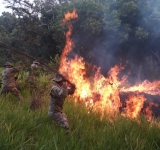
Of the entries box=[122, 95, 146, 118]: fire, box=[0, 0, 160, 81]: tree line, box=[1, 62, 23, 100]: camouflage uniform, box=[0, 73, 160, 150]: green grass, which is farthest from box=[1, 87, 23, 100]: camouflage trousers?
box=[0, 0, 160, 81]: tree line

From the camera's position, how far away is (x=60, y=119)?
6.23 meters

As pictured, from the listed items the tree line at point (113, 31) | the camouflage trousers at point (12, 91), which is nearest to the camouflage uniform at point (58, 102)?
the camouflage trousers at point (12, 91)

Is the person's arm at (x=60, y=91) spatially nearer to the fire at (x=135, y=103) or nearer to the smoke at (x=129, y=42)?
the fire at (x=135, y=103)

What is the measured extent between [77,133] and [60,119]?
2.06 ft

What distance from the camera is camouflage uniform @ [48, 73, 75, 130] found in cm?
612

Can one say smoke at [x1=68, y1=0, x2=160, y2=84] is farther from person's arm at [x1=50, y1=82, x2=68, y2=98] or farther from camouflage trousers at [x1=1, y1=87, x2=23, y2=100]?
person's arm at [x1=50, y1=82, x2=68, y2=98]

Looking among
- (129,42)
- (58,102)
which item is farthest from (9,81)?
(129,42)

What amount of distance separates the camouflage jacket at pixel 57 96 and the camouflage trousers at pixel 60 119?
0.10 m

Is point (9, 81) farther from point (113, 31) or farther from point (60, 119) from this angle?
point (113, 31)

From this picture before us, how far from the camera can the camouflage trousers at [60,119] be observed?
20.0ft

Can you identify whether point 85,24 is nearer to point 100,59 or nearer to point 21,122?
point 100,59

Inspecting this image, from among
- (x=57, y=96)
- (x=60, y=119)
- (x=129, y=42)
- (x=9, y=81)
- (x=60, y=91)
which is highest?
(x=129, y=42)

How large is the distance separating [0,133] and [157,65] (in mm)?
15058

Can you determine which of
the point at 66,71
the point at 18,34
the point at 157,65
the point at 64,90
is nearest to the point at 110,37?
the point at 157,65
